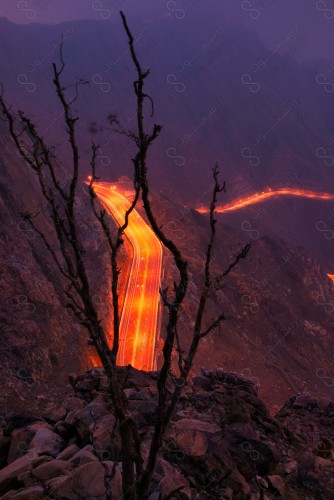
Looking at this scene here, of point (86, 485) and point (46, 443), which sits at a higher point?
point (46, 443)

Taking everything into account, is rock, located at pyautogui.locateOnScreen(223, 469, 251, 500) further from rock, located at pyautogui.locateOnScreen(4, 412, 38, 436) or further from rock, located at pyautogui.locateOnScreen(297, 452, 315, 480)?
rock, located at pyautogui.locateOnScreen(4, 412, 38, 436)

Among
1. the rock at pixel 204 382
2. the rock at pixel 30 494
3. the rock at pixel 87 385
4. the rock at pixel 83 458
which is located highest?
the rock at pixel 204 382

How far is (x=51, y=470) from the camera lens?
9.48m

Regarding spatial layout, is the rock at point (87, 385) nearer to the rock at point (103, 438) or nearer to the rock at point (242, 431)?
the rock at point (103, 438)

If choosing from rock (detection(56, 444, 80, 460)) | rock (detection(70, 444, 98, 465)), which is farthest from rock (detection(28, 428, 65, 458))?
rock (detection(70, 444, 98, 465))

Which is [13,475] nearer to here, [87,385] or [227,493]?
[227,493]

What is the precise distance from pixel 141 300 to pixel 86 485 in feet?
148

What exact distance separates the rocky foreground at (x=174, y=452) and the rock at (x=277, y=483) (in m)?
0.03

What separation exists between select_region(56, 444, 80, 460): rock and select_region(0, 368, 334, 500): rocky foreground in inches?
1.0

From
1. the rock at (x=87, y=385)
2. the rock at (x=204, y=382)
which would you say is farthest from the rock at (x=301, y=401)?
the rock at (x=87, y=385)

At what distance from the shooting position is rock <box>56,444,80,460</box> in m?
10.8

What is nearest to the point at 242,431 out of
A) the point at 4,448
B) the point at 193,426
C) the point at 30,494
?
the point at 193,426

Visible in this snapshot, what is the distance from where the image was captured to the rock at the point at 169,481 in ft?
28.8

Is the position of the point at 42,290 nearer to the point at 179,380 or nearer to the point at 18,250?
the point at 18,250
